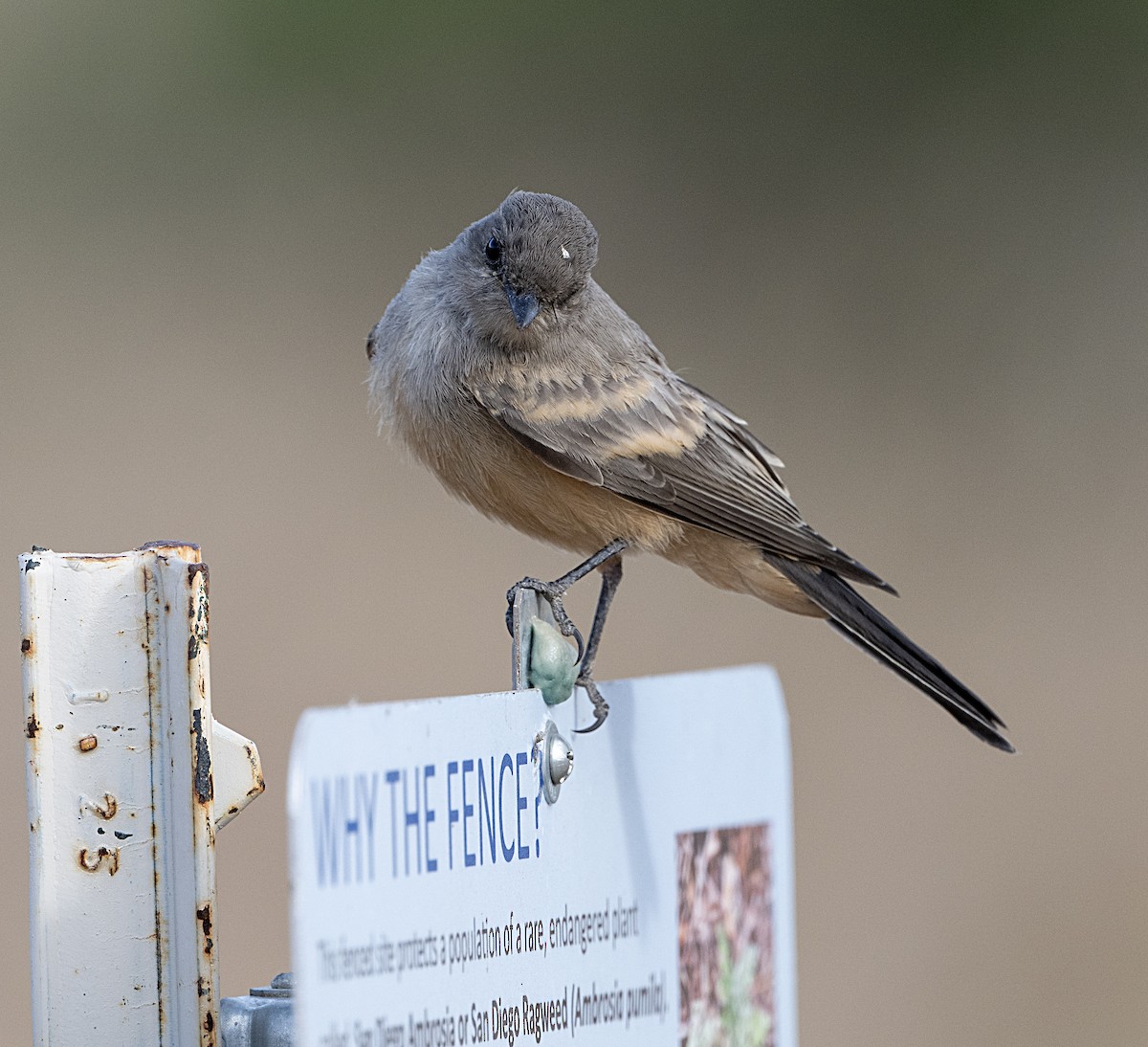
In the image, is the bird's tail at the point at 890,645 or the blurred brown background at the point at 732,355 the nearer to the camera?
the bird's tail at the point at 890,645

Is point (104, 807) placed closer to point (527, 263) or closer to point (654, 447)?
point (527, 263)

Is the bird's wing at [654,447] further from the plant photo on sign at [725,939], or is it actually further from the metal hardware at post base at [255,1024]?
the metal hardware at post base at [255,1024]

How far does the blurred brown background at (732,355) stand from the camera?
5.25m

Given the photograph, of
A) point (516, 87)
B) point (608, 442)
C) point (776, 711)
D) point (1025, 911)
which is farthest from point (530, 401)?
point (516, 87)

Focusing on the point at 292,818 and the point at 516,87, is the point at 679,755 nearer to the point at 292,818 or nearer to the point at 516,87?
the point at 292,818

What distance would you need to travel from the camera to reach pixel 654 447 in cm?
312

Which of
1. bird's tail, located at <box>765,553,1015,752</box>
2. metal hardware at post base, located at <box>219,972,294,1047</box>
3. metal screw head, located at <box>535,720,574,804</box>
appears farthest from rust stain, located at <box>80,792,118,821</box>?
bird's tail, located at <box>765,553,1015,752</box>

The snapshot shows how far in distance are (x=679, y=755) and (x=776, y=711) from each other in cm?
24

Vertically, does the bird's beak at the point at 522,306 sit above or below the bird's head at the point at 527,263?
below

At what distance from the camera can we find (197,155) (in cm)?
638

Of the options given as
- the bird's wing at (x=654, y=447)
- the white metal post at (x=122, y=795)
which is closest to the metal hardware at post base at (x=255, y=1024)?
the white metal post at (x=122, y=795)

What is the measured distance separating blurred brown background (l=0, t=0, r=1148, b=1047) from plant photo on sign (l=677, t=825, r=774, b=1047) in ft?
8.00

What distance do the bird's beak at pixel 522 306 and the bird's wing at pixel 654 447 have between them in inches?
4.4

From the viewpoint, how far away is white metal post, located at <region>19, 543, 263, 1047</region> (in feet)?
5.17
